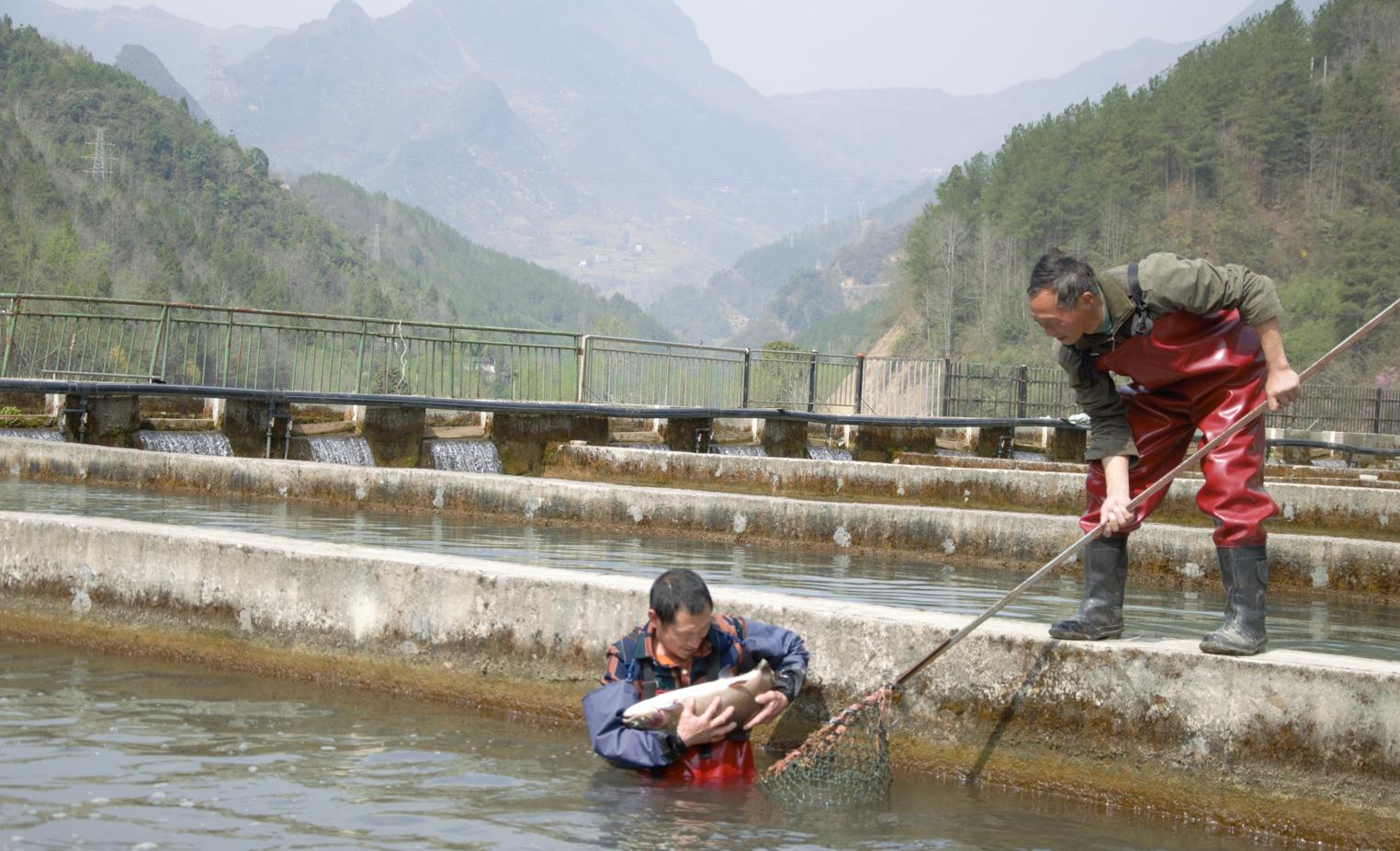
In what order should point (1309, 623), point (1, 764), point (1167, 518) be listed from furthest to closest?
point (1167, 518)
point (1309, 623)
point (1, 764)

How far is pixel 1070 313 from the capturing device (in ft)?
18.4

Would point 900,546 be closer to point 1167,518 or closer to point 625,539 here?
point 625,539

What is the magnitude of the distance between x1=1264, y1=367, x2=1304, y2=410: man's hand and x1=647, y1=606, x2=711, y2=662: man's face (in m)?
2.21

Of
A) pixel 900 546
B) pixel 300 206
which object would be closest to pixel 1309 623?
pixel 900 546

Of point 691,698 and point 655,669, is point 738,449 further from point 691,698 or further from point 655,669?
point 691,698

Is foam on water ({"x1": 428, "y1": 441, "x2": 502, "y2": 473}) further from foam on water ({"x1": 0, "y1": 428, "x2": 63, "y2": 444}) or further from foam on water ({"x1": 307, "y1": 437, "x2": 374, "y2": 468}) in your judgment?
foam on water ({"x1": 0, "y1": 428, "x2": 63, "y2": 444})

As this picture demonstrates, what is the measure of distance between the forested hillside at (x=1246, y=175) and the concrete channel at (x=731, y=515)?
247 feet

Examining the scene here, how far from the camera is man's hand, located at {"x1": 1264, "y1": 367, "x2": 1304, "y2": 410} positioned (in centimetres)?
532

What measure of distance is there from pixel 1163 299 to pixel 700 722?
7.81ft

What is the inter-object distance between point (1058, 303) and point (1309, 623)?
16.8 ft

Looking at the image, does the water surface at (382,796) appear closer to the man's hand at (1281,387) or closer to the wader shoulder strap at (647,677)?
the wader shoulder strap at (647,677)

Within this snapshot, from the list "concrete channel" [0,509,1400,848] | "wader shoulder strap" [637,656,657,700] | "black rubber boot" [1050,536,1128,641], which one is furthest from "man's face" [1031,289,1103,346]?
"wader shoulder strap" [637,656,657,700]

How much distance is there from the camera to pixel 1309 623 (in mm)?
9609

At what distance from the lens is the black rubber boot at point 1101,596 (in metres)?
5.83
